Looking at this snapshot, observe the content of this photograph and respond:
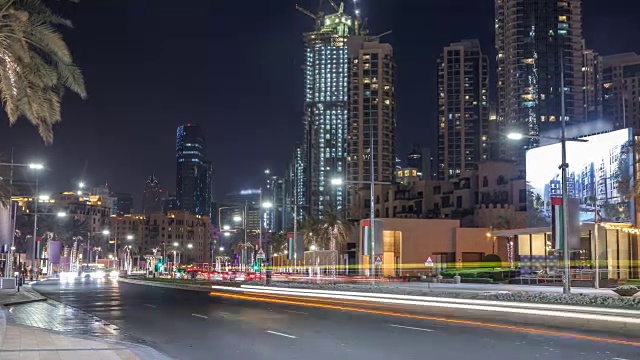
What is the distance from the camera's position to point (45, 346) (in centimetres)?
1571

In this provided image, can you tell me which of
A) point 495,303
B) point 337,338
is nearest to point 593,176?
point 495,303

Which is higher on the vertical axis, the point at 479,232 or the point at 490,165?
the point at 490,165

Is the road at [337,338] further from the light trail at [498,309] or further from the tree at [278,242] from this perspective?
the tree at [278,242]

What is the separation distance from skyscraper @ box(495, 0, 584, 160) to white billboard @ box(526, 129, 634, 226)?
123 metres

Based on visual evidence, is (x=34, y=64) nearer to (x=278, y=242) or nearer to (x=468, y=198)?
(x=468, y=198)

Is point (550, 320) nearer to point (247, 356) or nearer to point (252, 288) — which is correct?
point (247, 356)

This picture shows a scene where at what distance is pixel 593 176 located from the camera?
184 ft

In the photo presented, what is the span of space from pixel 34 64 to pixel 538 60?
185715 mm

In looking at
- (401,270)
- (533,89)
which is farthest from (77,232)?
(533,89)

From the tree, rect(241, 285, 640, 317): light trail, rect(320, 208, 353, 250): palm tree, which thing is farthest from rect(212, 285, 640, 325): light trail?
the tree

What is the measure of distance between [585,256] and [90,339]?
5928cm

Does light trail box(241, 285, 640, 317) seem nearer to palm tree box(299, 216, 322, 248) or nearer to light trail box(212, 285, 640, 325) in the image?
light trail box(212, 285, 640, 325)

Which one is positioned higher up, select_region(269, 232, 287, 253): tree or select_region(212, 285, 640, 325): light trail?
select_region(269, 232, 287, 253): tree

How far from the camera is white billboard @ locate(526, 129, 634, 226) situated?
52.8 m
